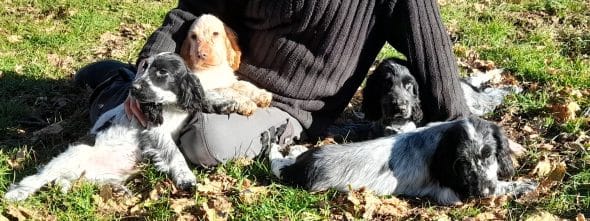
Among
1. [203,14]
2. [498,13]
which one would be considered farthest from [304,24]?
[498,13]

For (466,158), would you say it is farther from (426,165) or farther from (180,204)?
(180,204)

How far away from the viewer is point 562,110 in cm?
600

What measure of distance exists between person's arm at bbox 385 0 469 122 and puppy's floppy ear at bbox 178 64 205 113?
1.49 m

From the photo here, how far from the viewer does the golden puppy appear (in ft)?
16.8

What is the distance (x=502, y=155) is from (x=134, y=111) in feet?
8.30

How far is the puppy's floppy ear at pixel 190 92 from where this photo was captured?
4727mm

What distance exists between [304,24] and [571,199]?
2233mm

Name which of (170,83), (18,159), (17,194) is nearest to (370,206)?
(170,83)

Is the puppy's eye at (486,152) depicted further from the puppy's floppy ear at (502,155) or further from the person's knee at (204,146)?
the person's knee at (204,146)

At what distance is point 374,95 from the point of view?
18.6 feet

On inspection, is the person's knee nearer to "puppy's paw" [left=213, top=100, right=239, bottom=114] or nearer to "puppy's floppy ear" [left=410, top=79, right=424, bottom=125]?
"puppy's paw" [left=213, top=100, right=239, bottom=114]

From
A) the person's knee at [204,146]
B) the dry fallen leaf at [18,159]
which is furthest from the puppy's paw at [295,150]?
the dry fallen leaf at [18,159]

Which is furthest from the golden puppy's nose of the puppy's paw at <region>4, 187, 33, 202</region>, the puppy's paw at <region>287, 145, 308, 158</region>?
the puppy's paw at <region>4, 187, 33, 202</region>

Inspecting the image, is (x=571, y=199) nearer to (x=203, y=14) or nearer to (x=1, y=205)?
(x=203, y=14)
